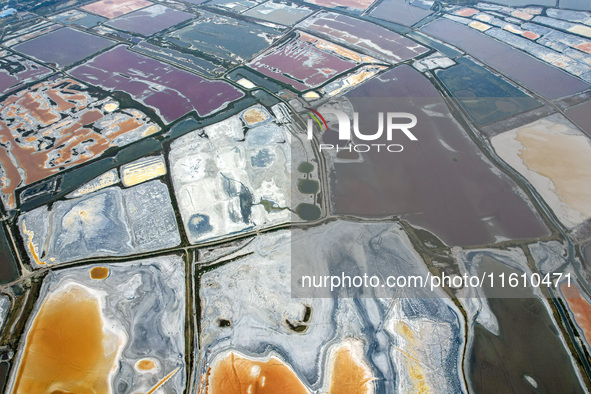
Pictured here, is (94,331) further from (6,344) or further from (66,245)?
(66,245)

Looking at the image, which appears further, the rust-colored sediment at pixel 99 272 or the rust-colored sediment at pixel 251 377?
the rust-colored sediment at pixel 99 272

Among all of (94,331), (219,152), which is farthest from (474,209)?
(94,331)

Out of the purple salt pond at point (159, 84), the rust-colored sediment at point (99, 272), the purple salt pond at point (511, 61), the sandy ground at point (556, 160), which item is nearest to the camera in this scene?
the rust-colored sediment at point (99, 272)

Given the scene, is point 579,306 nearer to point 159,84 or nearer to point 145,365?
point 145,365

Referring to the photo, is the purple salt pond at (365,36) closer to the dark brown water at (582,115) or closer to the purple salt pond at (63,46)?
the dark brown water at (582,115)

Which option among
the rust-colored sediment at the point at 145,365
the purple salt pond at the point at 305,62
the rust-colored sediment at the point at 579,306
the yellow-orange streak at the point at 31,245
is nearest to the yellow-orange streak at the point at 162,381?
the rust-colored sediment at the point at 145,365

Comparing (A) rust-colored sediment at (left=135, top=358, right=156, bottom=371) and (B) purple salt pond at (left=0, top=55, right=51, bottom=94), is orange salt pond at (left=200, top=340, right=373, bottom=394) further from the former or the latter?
(B) purple salt pond at (left=0, top=55, right=51, bottom=94)

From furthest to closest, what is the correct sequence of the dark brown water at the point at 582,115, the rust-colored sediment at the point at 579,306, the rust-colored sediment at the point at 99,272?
the dark brown water at the point at 582,115 → the rust-colored sediment at the point at 99,272 → the rust-colored sediment at the point at 579,306
